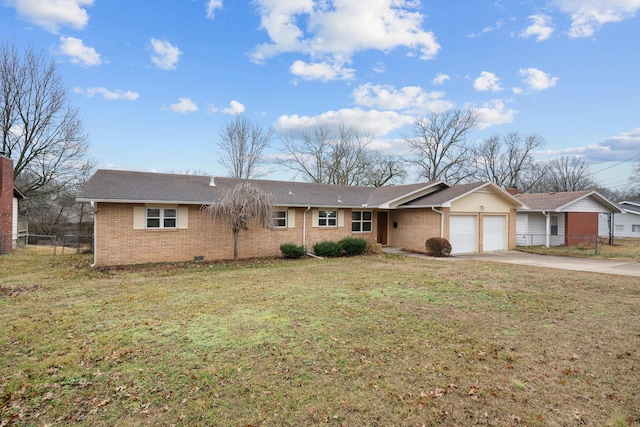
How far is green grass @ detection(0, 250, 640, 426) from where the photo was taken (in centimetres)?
351

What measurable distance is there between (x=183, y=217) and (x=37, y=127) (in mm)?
18854

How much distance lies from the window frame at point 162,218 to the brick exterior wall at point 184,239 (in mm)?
168

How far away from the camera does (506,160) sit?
4681 centimetres

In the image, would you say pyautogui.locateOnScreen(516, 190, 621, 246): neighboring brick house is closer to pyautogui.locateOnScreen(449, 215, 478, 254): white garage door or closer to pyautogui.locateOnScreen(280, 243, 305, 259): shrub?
pyautogui.locateOnScreen(449, 215, 478, 254): white garage door

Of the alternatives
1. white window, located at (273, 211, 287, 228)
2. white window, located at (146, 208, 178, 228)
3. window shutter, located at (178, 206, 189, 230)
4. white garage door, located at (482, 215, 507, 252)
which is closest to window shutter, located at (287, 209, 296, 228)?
white window, located at (273, 211, 287, 228)

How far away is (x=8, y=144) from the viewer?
23828mm

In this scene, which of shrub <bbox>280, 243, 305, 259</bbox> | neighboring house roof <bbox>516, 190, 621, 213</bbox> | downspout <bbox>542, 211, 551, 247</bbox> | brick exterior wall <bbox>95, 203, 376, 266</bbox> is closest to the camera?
brick exterior wall <bbox>95, 203, 376, 266</bbox>

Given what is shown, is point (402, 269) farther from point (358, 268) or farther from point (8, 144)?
point (8, 144)

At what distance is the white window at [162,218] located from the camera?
45.4ft

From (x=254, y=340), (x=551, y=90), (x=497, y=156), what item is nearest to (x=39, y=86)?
(x=254, y=340)

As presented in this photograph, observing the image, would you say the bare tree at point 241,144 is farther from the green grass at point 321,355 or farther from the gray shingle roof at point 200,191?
the green grass at point 321,355

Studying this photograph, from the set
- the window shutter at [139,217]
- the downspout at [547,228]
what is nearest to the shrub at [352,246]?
the window shutter at [139,217]

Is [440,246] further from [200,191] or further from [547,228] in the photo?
[200,191]

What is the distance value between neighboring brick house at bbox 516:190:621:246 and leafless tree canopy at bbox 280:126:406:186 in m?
17.3
